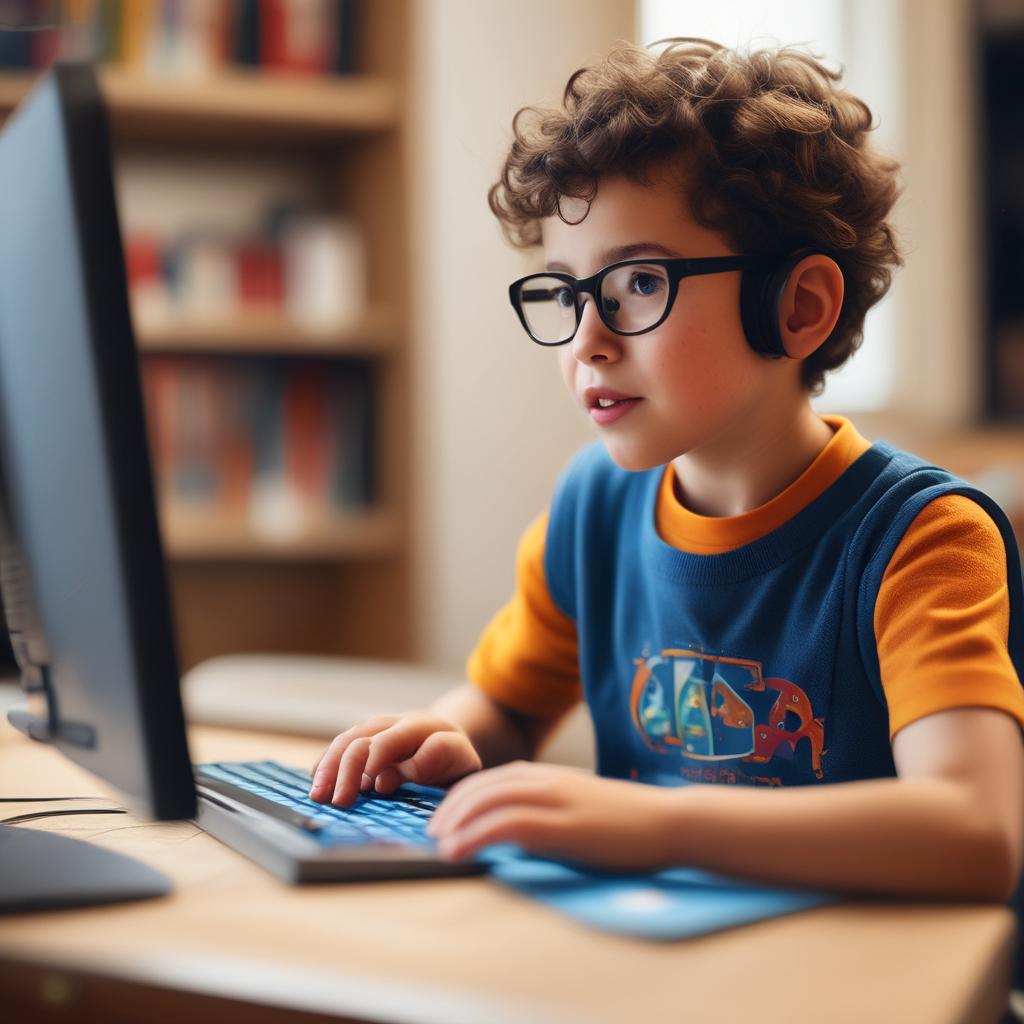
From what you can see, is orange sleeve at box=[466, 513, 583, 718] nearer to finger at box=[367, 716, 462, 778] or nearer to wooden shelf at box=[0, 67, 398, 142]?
finger at box=[367, 716, 462, 778]

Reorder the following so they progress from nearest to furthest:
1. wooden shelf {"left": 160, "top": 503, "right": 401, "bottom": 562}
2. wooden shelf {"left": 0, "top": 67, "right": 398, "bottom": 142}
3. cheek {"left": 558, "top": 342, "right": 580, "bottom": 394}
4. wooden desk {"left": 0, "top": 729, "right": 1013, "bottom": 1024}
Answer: wooden desk {"left": 0, "top": 729, "right": 1013, "bottom": 1024}, cheek {"left": 558, "top": 342, "right": 580, "bottom": 394}, wooden shelf {"left": 0, "top": 67, "right": 398, "bottom": 142}, wooden shelf {"left": 160, "top": 503, "right": 401, "bottom": 562}

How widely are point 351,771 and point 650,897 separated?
10.5 inches

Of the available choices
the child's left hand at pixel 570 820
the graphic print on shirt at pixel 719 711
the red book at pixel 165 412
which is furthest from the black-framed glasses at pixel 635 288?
the red book at pixel 165 412

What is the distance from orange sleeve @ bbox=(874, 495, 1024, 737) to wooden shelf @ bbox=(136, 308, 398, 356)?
1.97 metres

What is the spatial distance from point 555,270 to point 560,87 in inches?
8.4

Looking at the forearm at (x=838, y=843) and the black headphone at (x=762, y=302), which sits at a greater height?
the black headphone at (x=762, y=302)

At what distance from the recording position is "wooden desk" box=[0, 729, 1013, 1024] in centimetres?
50

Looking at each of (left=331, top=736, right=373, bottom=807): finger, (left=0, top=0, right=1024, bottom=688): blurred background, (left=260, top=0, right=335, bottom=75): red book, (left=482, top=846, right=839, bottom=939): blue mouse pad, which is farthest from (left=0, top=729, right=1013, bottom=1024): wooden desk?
(left=260, top=0, right=335, bottom=75): red book

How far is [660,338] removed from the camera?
0.91m

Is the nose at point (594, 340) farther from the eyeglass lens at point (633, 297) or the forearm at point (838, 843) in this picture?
the forearm at point (838, 843)

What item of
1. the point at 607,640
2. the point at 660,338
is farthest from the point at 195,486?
the point at 660,338

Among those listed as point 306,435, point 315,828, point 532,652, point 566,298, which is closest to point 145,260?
point 306,435

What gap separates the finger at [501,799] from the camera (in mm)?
643

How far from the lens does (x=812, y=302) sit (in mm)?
975
